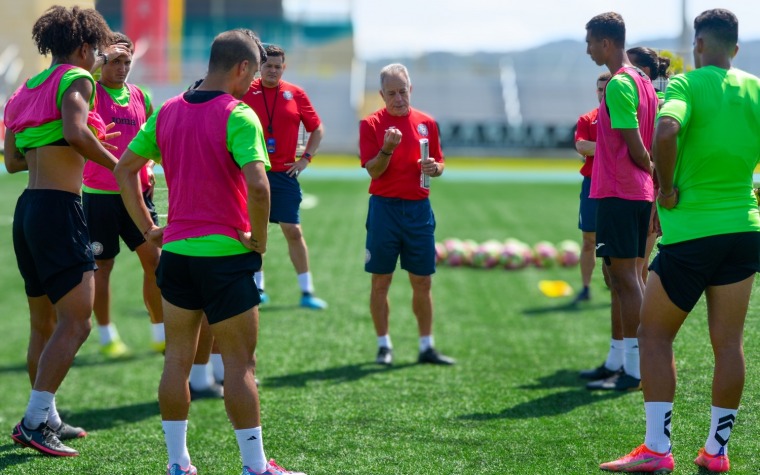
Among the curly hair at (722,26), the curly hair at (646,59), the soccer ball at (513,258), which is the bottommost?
the soccer ball at (513,258)

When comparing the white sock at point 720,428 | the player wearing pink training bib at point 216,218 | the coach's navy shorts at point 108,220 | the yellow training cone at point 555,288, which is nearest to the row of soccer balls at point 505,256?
the yellow training cone at point 555,288

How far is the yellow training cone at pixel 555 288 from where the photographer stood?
1083 cm

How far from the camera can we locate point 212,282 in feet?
13.0

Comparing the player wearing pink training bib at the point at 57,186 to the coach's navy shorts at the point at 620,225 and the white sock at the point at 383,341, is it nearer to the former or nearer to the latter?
the coach's navy shorts at the point at 620,225

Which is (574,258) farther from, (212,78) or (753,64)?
(212,78)

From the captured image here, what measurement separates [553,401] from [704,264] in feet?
6.94

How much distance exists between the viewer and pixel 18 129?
476 cm

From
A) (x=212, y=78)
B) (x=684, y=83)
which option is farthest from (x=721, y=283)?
(x=212, y=78)

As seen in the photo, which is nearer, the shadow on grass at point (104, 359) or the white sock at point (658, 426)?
the white sock at point (658, 426)

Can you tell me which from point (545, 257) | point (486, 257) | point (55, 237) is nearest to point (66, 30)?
point (55, 237)

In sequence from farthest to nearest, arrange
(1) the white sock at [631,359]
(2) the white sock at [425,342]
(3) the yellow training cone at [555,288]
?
(3) the yellow training cone at [555,288]
(2) the white sock at [425,342]
(1) the white sock at [631,359]

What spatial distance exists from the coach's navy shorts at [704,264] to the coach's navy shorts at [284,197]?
3.11 metres

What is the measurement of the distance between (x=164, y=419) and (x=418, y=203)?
2.85 meters

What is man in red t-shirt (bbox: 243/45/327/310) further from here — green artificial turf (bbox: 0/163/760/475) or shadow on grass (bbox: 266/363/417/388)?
shadow on grass (bbox: 266/363/417/388)
